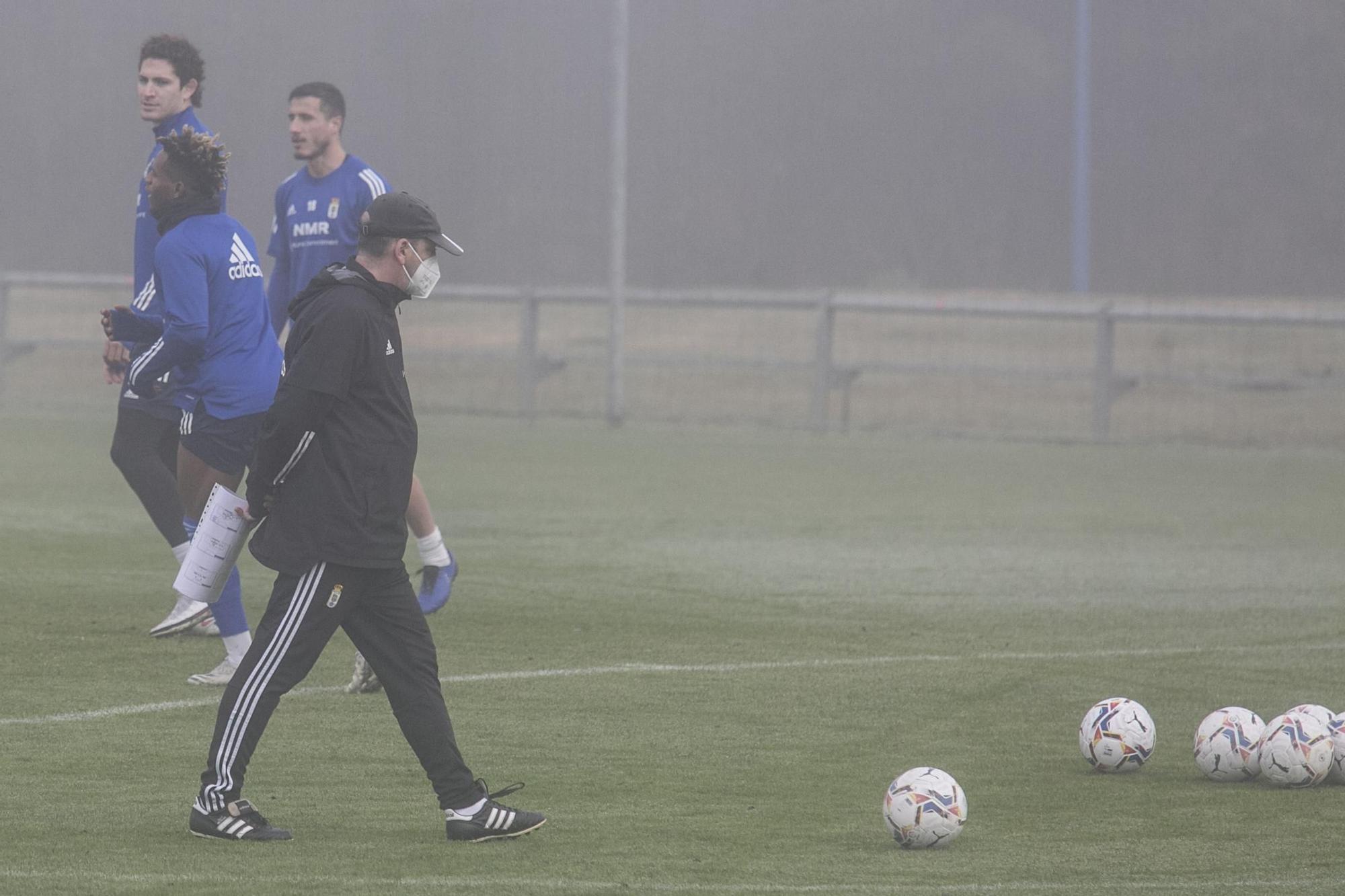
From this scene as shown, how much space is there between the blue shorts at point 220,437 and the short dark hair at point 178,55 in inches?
66.0

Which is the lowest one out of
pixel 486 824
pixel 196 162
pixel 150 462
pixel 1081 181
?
pixel 486 824

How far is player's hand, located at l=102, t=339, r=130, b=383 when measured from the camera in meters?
9.01

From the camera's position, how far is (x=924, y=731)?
766 cm

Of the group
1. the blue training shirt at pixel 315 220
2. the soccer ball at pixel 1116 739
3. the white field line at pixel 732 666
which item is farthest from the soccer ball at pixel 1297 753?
the blue training shirt at pixel 315 220

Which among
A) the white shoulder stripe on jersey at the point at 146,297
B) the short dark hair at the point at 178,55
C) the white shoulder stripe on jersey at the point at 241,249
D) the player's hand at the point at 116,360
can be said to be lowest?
the player's hand at the point at 116,360

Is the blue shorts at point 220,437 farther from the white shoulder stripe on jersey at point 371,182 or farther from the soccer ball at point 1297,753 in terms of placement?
the soccer ball at point 1297,753

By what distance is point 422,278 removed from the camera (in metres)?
5.93

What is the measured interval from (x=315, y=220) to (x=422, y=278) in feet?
14.2

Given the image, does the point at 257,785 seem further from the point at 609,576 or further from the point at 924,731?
the point at 609,576

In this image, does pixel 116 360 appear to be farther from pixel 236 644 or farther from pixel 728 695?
pixel 728 695

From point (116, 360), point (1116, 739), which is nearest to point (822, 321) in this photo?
point (116, 360)

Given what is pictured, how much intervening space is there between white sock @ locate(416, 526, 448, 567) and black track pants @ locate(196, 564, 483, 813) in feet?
11.0

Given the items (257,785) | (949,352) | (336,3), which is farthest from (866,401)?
(257,785)

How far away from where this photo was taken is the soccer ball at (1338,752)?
6.86 metres
